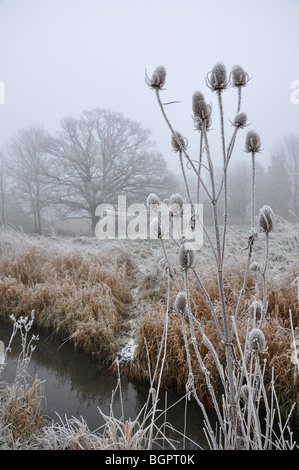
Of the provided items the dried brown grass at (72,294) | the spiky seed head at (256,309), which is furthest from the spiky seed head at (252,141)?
the dried brown grass at (72,294)

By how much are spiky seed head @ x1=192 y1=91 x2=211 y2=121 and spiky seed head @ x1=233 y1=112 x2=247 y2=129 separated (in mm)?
110

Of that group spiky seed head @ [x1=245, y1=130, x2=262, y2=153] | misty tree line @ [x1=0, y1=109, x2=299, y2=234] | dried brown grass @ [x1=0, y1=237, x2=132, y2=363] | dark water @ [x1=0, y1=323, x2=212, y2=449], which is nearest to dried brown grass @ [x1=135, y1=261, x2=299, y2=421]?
dark water @ [x1=0, y1=323, x2=212, y2=449]

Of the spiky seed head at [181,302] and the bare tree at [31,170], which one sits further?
the bare tree at [31,170]

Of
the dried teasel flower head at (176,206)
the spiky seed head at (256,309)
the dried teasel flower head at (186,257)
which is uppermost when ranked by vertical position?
the dried teasel flower head at (176,206)

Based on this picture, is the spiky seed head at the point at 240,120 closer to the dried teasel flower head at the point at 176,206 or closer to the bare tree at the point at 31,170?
the dried teasel flower head at the point at 176,206

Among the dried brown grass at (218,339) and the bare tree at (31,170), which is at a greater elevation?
the bare tree at (31,170)

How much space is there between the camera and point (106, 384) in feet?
9.18

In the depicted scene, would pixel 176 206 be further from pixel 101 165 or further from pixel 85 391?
pixel 101 165

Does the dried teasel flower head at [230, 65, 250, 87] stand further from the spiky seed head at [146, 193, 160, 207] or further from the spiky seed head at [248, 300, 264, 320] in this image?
the spiky seed head at [248, 300, 264, 320]

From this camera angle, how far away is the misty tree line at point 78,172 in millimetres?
13656

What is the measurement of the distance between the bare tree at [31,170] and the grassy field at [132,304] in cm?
851

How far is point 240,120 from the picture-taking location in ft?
3.11

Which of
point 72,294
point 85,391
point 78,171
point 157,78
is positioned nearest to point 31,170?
point 78,171

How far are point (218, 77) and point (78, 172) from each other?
14.3 meters
